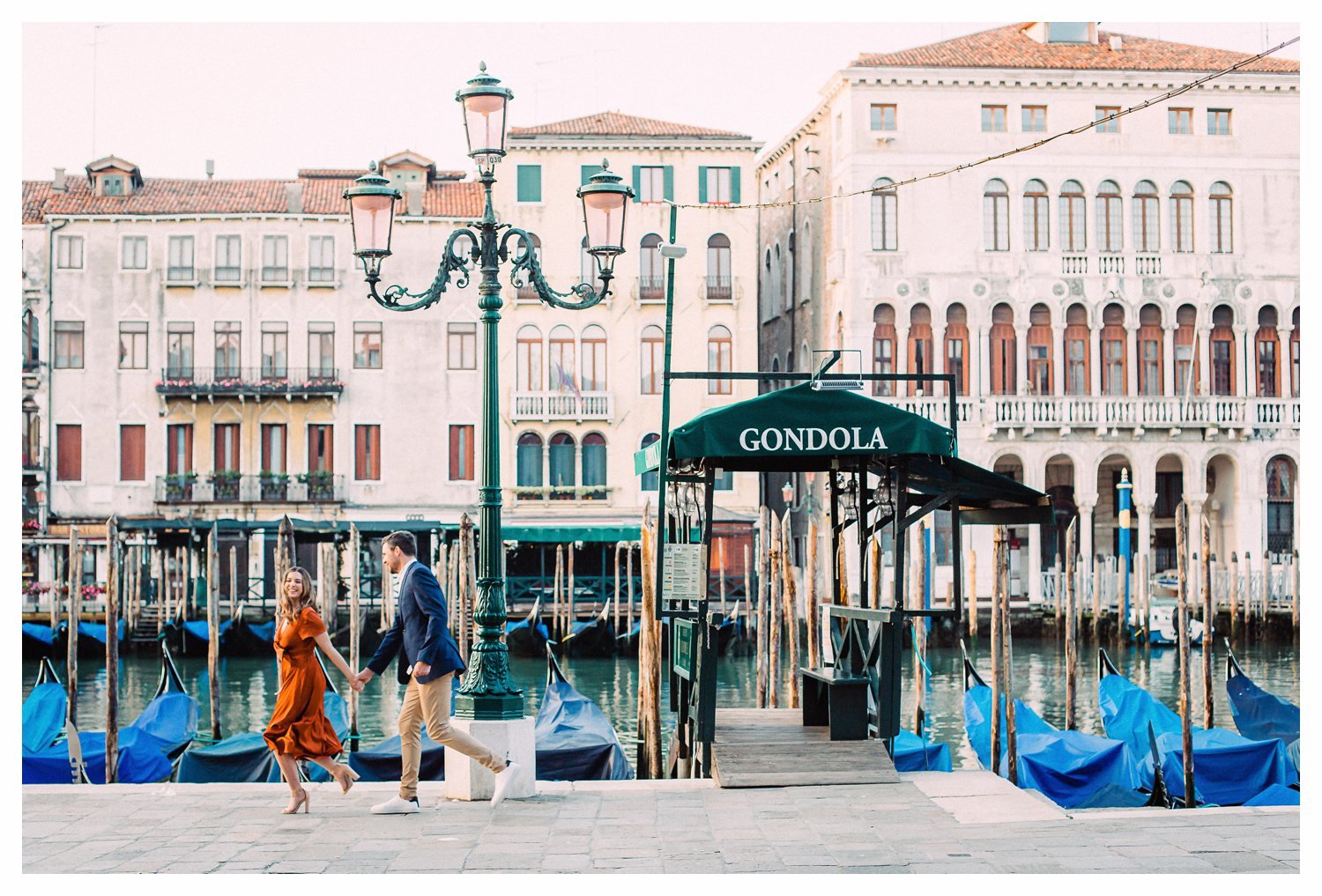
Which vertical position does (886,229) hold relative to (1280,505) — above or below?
above

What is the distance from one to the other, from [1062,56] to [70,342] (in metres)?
17.8

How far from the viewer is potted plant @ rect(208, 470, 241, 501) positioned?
28312 millimetres

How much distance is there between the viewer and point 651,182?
28422 millimetres

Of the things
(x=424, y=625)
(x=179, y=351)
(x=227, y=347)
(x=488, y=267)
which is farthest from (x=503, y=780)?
(x=179, y=351)

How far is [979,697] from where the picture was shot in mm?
12578

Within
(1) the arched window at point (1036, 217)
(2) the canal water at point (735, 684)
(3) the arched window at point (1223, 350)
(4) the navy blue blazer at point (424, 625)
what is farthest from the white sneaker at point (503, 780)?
(3) the arched window at point (1223, 350)

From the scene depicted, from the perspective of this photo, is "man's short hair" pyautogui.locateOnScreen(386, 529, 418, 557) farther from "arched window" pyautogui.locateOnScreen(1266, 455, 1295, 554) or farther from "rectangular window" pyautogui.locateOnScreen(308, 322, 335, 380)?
"arched window" pyautogui.locateOnScreen(1266, 455, 1295, 554)

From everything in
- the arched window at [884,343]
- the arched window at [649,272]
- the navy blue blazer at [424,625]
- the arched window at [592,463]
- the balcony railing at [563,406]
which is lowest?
the navy blue blazer at [424,625]

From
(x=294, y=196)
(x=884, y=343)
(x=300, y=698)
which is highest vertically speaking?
(x=294, y=196)

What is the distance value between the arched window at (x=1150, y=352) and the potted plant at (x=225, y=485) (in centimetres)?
1586

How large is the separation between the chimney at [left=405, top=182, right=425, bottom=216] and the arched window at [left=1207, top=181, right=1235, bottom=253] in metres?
13.7

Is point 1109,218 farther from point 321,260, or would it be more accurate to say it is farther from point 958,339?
point 321,260

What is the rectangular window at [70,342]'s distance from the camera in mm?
28312

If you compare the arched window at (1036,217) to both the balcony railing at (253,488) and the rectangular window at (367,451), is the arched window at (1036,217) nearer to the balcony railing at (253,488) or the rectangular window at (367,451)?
the rectangular window at (367,451)
